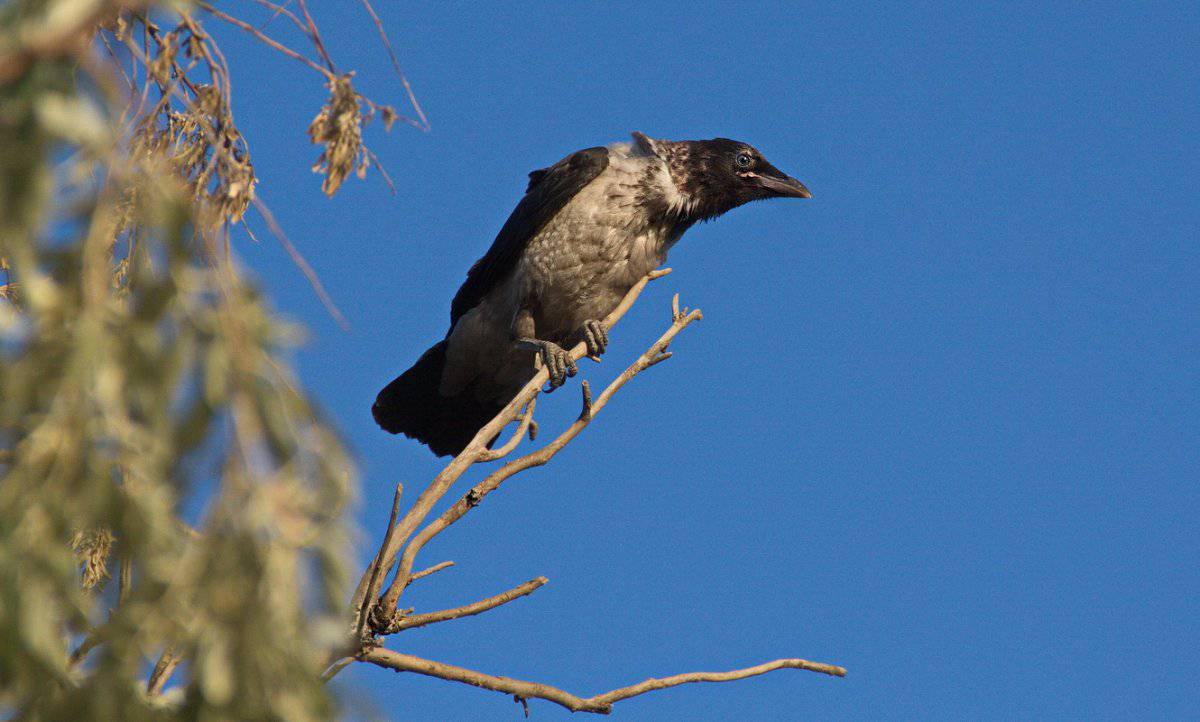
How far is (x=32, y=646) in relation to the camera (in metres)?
1.87

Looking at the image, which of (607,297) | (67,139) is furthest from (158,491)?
(607,297)

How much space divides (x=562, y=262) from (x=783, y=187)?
150 centimetres

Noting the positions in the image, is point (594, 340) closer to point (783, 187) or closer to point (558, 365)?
point (558, 365)

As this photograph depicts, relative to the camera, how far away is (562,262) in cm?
697

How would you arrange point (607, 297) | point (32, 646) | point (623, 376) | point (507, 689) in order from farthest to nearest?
1. point (607, 297)
2. point (623, 376)
3. point (507, 689)
4. point (32, 646)

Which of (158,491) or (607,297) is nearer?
(158,491)

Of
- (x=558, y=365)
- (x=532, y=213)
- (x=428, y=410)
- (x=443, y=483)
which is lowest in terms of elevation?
(x=443, y=483)

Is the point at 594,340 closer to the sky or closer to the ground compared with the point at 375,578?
closer to the sky

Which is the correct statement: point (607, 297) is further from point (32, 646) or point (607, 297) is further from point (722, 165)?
point (32, 646)

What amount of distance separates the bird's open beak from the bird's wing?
95 centimetres

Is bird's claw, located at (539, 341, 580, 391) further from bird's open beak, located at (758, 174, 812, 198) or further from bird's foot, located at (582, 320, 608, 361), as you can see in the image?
bird's open beak, located at (758, 174, 812, 198)

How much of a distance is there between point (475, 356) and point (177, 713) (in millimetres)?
5361

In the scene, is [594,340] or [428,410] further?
[428,410]

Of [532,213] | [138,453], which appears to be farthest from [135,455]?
[532,213]
